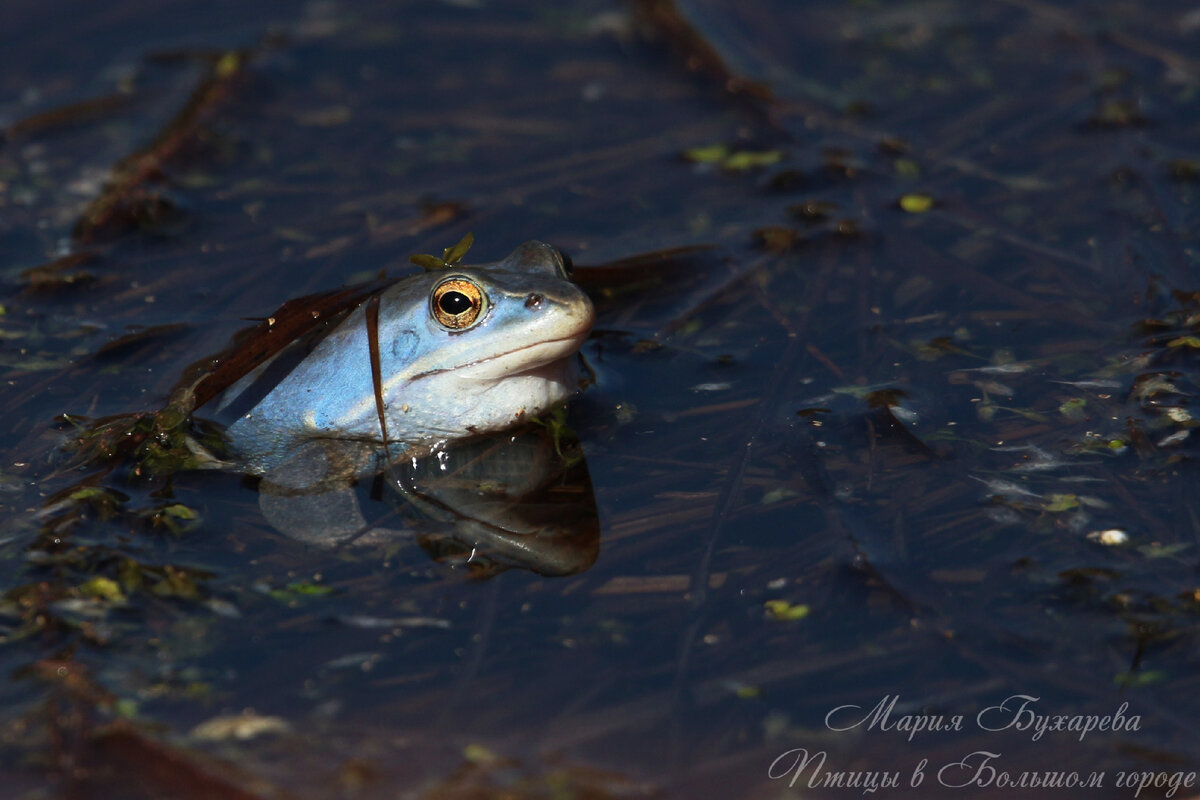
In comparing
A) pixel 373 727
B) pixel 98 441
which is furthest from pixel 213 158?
pixel 373 727

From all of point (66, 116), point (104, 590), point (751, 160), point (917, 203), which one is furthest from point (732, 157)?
point (104, 590)

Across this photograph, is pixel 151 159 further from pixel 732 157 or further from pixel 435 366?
pixel 732 157

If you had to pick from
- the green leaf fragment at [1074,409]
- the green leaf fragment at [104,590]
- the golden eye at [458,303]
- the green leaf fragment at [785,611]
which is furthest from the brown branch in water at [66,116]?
the green leaf fragment at [1074,409]

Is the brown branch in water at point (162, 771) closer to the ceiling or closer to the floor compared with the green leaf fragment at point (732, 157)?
closer to the floor

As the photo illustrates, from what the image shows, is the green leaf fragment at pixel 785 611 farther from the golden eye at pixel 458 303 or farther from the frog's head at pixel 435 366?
the golden eye at pixel 458 303

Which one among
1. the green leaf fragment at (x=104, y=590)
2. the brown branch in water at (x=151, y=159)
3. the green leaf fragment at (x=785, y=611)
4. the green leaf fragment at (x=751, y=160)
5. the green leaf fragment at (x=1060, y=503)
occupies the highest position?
the brown branch in water at (x=151, y=159)

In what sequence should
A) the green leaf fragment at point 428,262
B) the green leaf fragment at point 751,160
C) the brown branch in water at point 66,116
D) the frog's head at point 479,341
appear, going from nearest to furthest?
the frog's head at point 479,341
the green leaf fragment at point 428,262
the green leaf fragment at point 751,160
the brown branch in water at point 66,116

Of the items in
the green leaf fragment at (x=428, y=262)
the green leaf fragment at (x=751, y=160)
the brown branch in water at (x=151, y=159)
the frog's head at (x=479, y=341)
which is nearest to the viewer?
the frog's head at (x=479, y=341)
